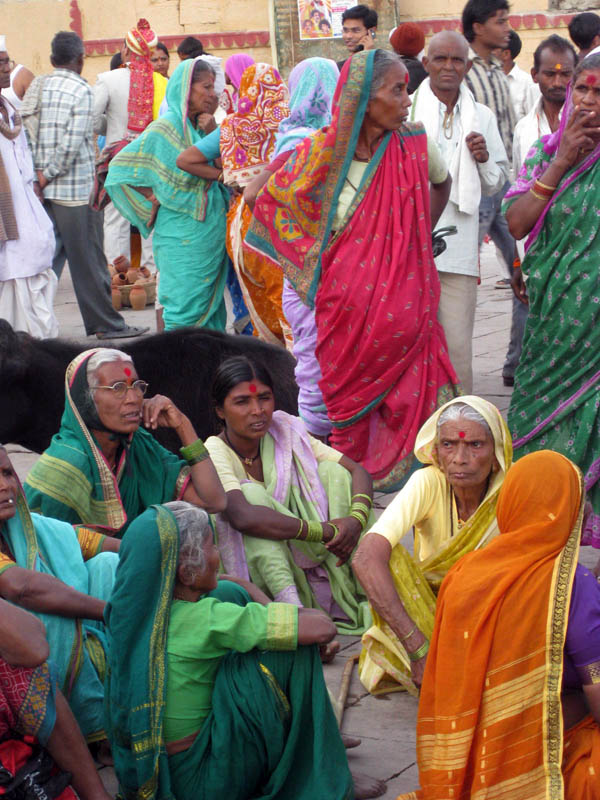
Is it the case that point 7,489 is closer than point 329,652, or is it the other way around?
point 7,489

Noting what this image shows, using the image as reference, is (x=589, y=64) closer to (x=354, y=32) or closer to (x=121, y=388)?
(x=121, y=388)

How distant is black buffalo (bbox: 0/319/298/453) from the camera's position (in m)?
5.55

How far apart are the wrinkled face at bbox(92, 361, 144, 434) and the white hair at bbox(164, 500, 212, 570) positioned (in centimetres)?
110

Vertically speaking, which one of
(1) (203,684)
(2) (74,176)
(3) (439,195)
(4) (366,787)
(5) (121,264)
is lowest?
(5) (121,264)

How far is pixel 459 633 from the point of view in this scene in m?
3.04

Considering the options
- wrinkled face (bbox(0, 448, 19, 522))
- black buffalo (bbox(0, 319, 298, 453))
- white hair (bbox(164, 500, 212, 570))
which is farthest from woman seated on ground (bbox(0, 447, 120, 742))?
black buffalo (bbox(0, 319, 298, 453))

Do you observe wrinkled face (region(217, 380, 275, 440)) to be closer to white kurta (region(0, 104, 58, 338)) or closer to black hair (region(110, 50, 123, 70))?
white kurta (region(0, 104, 58, 338))

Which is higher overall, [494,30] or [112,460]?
[494,30]

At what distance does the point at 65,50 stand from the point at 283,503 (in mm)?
5951

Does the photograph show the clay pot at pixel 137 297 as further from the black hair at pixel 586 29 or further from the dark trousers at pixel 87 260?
the black hair at pixel 586 29

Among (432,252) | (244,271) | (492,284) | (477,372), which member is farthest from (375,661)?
(492,284)

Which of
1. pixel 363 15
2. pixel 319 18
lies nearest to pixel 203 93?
pixel 363 15

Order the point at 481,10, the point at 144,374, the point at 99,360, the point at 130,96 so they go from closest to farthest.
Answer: the point at 99,360
the point at 144,374
the point at 481,10
the point at 130,96

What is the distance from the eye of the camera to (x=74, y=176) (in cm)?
942
